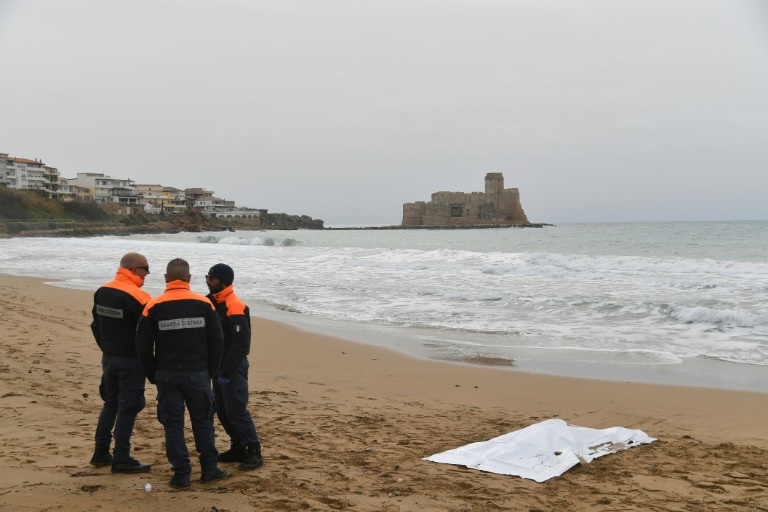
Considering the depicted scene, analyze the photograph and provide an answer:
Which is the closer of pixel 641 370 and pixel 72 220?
pixel 641 370

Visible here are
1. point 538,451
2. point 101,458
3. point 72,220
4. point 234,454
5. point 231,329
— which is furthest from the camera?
point 72,220

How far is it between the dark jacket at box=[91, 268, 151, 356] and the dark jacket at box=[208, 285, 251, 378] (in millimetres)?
496

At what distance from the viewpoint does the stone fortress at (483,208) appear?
129 meters

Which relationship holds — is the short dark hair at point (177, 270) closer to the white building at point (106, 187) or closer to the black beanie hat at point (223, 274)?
the black beanie hat at point (223, 274)

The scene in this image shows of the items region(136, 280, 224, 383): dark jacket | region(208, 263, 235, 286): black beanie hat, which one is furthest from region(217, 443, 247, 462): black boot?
region(208, 263, 235, 286): black beanie hat

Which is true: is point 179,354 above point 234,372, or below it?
above

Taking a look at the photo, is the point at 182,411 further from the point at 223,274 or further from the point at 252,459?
the point at 223,274

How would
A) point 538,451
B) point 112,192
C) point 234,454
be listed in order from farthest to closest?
point 112,192 → point 538,451 → point 234,454

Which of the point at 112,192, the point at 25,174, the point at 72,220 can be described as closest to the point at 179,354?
the point at 72,220

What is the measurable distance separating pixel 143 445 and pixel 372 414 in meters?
2.19

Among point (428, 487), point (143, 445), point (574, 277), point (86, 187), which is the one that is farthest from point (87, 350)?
point (86, 187)

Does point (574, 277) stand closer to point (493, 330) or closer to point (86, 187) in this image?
point (493, 330)

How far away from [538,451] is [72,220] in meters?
81.2

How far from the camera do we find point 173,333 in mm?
3859
